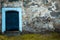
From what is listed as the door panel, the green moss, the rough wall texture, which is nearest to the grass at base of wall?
the green moss

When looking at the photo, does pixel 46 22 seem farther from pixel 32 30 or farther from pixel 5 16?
pixel 5 16

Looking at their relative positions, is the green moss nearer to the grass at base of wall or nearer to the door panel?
the grass at base of wall

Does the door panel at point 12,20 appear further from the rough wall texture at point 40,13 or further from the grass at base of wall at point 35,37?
the grass at base of wall at point 35,37

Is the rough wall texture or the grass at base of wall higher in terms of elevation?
the rough wall texture

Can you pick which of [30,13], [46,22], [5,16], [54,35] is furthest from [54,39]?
[5,16]

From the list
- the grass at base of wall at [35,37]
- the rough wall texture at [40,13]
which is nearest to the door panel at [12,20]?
the rough wall texture at [40,13]

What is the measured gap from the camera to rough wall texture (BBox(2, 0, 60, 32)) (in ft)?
25.9

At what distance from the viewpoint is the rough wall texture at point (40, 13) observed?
25.9 feet

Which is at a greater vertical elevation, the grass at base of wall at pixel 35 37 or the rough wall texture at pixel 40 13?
the rough wall texture at pixel 40 13

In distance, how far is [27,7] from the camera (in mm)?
7902

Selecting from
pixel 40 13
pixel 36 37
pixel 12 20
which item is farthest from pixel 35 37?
pixel 12 20

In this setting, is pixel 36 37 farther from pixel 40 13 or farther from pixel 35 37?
pixel 40 13

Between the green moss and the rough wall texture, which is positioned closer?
the green moss

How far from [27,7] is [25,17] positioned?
16.7 inches
